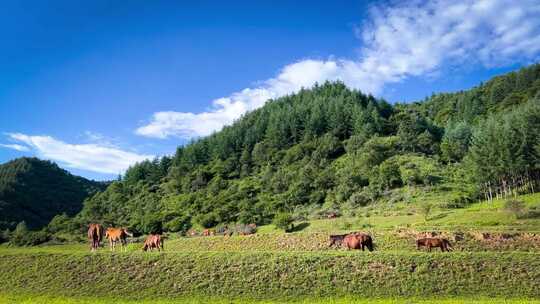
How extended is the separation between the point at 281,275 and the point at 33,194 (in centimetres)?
16587

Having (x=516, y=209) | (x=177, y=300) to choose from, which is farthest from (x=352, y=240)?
(x=516, y=209)

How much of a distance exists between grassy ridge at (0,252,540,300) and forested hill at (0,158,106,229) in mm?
122039

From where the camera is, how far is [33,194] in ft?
522

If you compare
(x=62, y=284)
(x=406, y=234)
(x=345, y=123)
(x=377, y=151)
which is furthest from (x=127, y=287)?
(x=345, y=123)

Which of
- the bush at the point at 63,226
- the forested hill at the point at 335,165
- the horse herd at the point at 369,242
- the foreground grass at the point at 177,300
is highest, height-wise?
the forested hill at the point at 335,165

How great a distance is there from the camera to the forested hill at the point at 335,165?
258 ft

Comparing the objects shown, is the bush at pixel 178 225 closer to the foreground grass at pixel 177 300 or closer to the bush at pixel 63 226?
the bush at pixel 63 226

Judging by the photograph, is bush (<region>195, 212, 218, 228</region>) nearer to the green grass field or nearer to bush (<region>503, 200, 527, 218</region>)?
bush (<region>503, 200, 527, 218</region>)

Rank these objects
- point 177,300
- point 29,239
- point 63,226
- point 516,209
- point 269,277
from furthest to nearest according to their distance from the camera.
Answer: point 63,226
point 29,239
point 516,209
point 269,277
point 177,300

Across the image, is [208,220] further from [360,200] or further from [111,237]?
[111,237]

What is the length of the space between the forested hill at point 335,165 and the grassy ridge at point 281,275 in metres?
47.2

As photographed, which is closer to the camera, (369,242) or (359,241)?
(369,242)

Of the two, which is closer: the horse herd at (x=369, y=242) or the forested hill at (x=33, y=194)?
the horse herd at (x=369, y=242)

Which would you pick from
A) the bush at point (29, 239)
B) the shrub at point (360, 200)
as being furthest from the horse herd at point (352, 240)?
the bush at point (29, 239)
